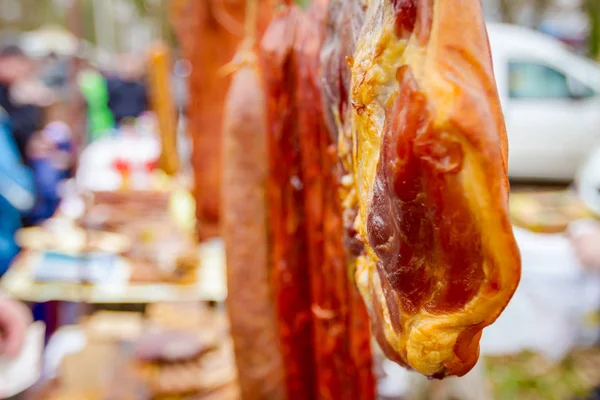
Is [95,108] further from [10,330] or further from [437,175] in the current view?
[437,175]

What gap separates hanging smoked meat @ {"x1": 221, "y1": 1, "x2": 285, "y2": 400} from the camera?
124cm

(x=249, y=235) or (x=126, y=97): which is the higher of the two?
(x=249, y=235)

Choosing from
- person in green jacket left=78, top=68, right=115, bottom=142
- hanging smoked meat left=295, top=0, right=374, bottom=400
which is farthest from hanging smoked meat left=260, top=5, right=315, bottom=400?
person in green jacket left=78, top=68, right=115, bottom=142

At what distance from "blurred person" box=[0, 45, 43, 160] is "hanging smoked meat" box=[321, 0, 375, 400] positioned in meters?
4.95

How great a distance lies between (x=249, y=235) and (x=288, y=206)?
8.9 inches

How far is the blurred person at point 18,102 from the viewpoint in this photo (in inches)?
206

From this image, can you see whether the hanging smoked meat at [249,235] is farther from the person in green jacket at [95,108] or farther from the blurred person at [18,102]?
the person in green jacket at [95,108]

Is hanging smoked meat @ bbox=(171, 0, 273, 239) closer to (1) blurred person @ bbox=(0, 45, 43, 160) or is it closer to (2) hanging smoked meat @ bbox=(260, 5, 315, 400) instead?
(2) hanging smoked meat @ bbox=(260, 5, 315, 400)

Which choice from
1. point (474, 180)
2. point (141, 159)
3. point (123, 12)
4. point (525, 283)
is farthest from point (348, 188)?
point (123, 12)

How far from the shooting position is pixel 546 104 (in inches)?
278

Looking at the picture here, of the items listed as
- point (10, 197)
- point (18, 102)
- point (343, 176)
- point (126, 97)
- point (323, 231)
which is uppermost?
point (343, 176)

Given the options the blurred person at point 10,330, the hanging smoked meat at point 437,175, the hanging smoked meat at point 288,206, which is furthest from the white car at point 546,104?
the hanging smoked meat at point 437,175

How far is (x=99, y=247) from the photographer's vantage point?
3.04 m

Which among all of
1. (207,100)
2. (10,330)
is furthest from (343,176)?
(207,100)
